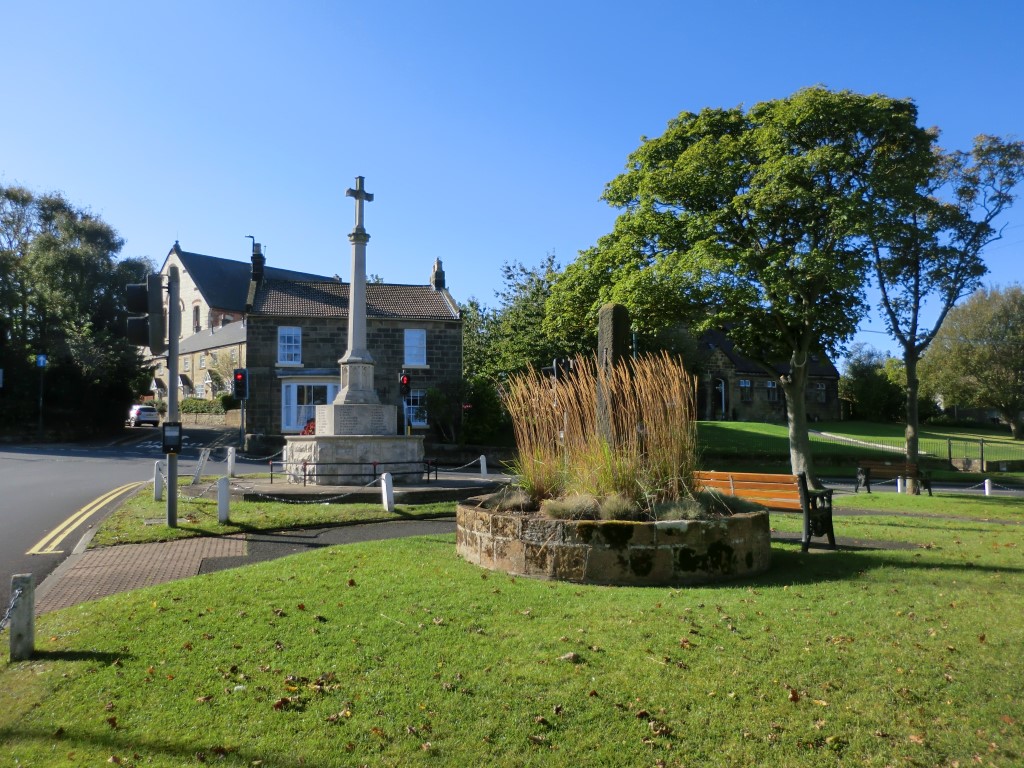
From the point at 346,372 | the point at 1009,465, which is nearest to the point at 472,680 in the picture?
the point at 346,372

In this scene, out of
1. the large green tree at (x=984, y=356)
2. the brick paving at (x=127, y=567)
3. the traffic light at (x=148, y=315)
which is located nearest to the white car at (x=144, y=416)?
the traffic light at (x=148, y=315)

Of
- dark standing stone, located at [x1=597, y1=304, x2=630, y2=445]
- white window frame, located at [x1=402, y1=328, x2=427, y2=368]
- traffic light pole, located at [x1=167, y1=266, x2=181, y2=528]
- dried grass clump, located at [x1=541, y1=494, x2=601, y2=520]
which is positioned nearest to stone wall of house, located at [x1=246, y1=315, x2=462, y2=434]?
white window frame, located at [x1=402, y1=328, x2=427, y2=368]

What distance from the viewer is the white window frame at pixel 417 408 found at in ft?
111

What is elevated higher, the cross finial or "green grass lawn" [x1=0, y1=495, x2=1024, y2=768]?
the cross finial

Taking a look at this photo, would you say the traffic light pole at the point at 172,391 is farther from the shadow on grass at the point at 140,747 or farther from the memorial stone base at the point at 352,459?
the shadow on grass at the point at 140,747

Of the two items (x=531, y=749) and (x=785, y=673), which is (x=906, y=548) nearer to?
(x=785, y=673)

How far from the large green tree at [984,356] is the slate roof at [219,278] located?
4891cm

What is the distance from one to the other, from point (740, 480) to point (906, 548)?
303 centimetres

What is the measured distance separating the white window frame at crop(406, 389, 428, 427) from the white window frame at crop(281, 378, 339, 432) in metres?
3.47

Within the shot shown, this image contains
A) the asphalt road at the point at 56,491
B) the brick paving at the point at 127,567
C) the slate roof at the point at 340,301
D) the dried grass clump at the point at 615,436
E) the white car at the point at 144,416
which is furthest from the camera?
the white car at the point at 144,416

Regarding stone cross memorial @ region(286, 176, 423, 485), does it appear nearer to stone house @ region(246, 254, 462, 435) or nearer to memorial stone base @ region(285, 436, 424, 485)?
memorial stone base @ region(285, 436, 424, 485)

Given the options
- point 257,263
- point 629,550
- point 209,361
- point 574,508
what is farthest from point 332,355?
point 629,550

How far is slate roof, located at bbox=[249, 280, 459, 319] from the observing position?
3394 cm

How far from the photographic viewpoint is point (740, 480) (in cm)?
1176
